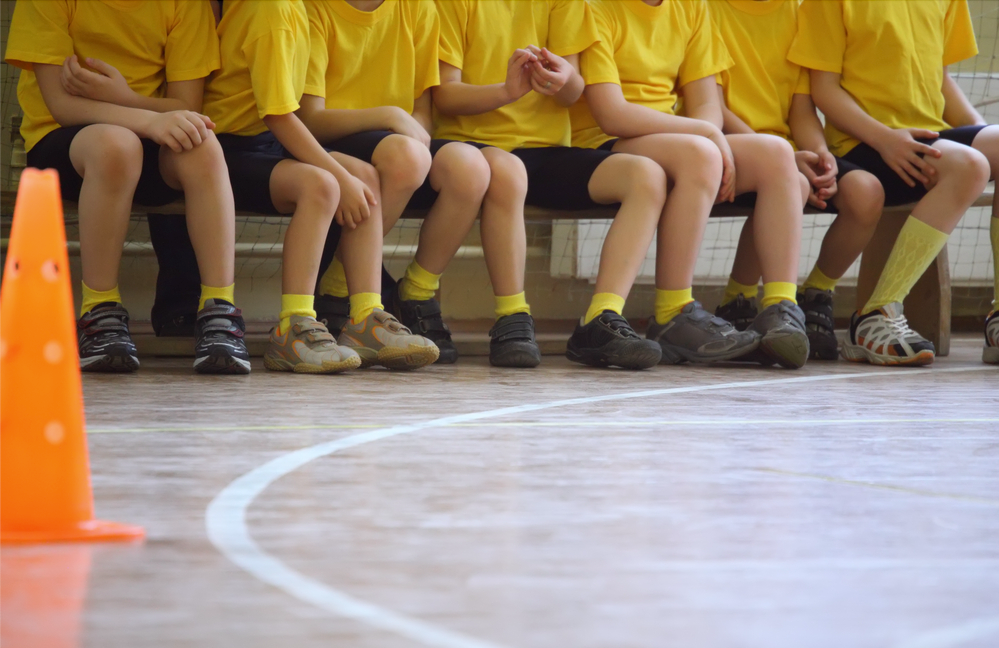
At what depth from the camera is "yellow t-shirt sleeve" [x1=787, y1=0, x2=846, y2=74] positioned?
2.14m

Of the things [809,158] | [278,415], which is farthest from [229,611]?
[809,158]

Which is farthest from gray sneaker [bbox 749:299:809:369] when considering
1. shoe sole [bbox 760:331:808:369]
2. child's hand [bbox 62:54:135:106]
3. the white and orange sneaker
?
child's hand [bbox 62:54:135:106]

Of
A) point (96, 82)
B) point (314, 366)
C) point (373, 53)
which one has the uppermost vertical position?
point (373, 53)

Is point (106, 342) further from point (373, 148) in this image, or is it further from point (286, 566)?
point (286, 566)

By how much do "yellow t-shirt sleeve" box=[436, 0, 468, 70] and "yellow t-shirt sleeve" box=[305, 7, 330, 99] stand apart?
237 mm

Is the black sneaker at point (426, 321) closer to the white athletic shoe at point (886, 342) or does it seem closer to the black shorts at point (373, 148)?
the black shorts at point (373, 148)

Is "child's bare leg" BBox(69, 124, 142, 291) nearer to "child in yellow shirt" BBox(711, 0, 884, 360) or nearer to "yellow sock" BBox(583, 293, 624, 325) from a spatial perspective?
"yellow sock" BBox(583, 293, 624, 325)

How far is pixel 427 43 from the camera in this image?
75.0 inches

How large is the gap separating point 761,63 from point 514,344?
2.84ft

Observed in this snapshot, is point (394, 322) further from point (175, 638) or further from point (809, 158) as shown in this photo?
point (175, 638)

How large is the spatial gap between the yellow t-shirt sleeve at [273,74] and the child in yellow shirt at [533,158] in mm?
346

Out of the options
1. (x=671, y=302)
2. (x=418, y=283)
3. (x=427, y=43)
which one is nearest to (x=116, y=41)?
(x=427, y=43)

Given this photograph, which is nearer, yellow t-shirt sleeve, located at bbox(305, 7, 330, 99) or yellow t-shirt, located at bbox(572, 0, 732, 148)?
yellow t-shirt sleeve, located at bbox(305, 7, 330, 99)

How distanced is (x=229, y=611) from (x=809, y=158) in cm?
176
